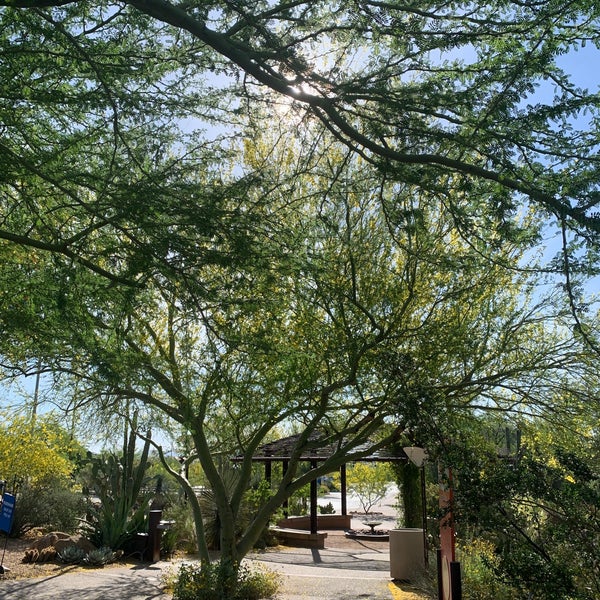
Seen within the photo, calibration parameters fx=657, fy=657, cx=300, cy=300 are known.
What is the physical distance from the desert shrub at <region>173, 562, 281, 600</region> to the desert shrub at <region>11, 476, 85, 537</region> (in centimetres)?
822

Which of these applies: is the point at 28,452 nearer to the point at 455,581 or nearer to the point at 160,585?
the point at 160,585

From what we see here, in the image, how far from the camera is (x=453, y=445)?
5.68 metres

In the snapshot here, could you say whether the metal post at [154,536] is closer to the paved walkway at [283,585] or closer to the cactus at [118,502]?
the paved walkway at [283,585]

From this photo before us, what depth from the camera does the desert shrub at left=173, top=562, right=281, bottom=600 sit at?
10305 millimetres

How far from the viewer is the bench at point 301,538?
20125 mm

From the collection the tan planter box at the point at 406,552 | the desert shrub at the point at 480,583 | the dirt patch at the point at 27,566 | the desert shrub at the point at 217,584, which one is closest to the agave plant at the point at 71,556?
the dirt patch at the point at 27,566

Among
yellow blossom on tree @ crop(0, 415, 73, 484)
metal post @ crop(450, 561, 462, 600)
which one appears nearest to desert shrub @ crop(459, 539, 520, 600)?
metal post @ crop(450, 561, 462, 600)

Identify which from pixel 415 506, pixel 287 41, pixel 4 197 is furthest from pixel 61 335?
pixel 415 506

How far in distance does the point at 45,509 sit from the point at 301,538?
7576mm

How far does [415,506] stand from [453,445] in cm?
1371

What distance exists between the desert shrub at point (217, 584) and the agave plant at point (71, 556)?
4308 mm

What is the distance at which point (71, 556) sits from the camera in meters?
14.3

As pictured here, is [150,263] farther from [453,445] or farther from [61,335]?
[453,445]

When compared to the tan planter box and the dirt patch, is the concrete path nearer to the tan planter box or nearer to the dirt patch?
the dirt patch
